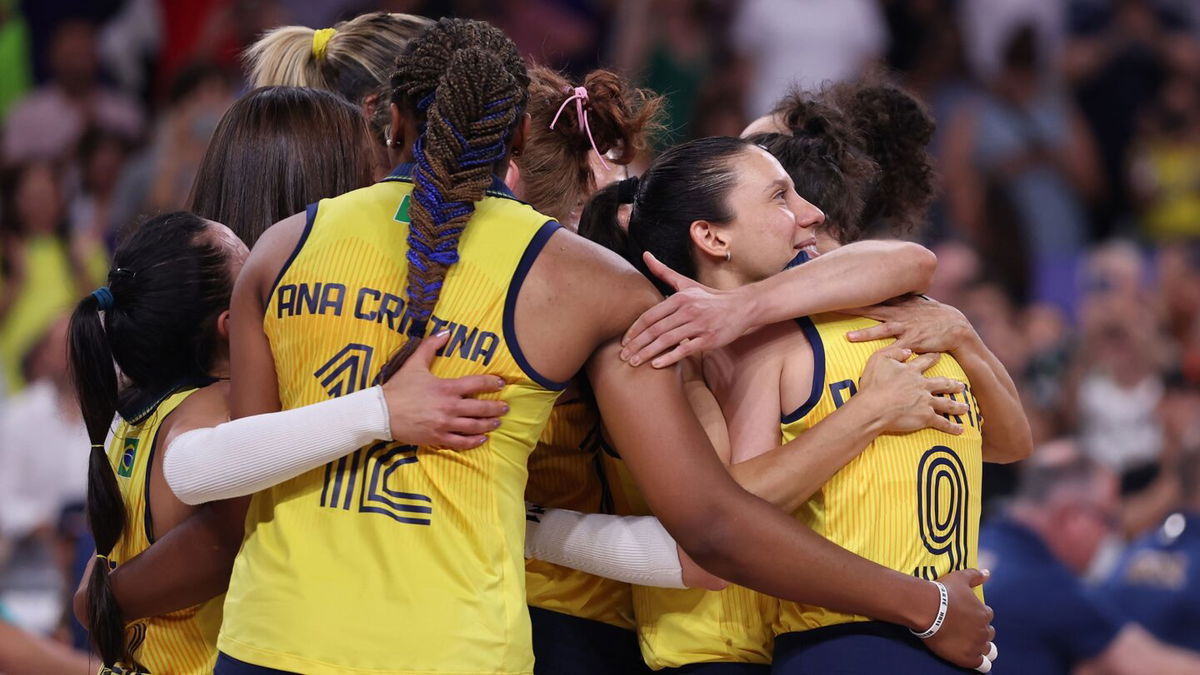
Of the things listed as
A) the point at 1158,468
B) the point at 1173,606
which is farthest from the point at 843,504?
the point at 1158,468

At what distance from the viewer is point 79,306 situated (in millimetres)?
2572

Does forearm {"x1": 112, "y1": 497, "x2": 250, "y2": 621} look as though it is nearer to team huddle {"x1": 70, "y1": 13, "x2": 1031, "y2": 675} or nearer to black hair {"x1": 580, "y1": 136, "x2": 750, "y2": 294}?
team huddle {"x1": 70, "y1": 13, "x2": 1031, "y2": 675}

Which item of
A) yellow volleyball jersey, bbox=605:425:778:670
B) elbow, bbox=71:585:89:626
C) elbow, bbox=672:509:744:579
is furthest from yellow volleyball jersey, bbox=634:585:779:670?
elbow, bbox=71:585:89:626

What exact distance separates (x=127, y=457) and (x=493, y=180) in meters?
0.93

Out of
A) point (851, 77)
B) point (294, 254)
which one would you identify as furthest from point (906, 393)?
point (851, 77)

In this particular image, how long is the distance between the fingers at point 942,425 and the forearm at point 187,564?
116 cm

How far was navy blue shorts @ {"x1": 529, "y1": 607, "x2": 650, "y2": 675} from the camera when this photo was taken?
272cm

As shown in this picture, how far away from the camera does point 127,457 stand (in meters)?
2.66

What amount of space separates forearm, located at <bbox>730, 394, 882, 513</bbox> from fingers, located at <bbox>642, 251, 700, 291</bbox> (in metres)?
0.33

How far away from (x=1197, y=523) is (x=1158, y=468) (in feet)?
4.26

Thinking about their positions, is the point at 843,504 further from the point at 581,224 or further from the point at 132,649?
the point at 132,649

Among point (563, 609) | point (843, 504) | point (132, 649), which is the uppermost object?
point (843, 504)

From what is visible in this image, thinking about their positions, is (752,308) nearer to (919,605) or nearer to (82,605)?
(919,605)

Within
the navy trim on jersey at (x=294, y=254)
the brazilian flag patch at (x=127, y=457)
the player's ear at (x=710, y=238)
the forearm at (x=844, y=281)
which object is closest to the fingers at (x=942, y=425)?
the forearm at (x=844, y=281)
